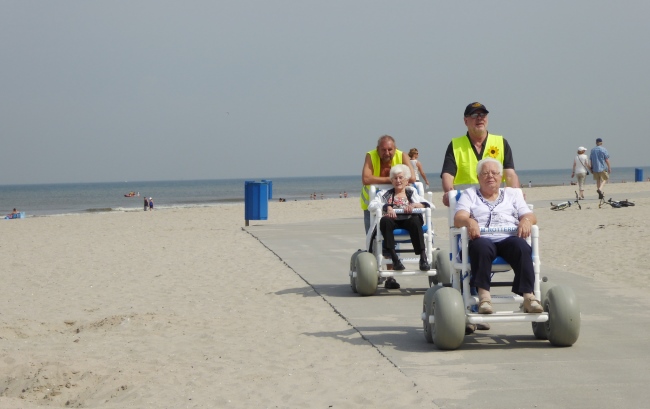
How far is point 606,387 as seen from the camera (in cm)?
541

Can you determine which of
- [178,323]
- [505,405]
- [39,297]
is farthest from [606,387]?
[39,297]

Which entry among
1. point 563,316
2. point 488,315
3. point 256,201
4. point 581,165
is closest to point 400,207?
point 488,315

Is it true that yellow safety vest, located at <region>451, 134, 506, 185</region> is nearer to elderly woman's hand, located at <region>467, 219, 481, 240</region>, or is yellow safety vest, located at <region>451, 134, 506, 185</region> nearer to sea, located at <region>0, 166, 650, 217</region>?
elderly woman's hand, located at <region>467, 219, 481, 240</region>

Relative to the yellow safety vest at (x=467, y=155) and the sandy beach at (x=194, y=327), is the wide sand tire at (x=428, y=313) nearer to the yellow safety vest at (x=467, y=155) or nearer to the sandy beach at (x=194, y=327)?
the sandy beach at (x=194, y=327)

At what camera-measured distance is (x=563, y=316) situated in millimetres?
6531

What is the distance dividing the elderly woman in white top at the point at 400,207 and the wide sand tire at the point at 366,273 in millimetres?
233

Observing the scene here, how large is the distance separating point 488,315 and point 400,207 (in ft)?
10.2

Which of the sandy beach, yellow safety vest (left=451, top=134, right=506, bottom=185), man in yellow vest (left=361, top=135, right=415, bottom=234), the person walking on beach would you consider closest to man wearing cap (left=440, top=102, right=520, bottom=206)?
yellow safety vest (left=451, top=134, right=506, bottom=185)

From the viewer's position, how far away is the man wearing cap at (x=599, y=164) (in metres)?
24.3

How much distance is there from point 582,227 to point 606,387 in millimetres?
12536

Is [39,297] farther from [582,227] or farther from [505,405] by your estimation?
[582,227]

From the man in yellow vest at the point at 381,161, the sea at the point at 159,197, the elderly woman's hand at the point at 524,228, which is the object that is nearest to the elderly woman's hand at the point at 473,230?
the elderly woman's hand at the point at 524,228

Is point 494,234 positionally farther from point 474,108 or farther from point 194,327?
point 194,327

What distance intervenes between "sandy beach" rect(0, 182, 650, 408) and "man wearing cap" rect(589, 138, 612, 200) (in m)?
6.91
